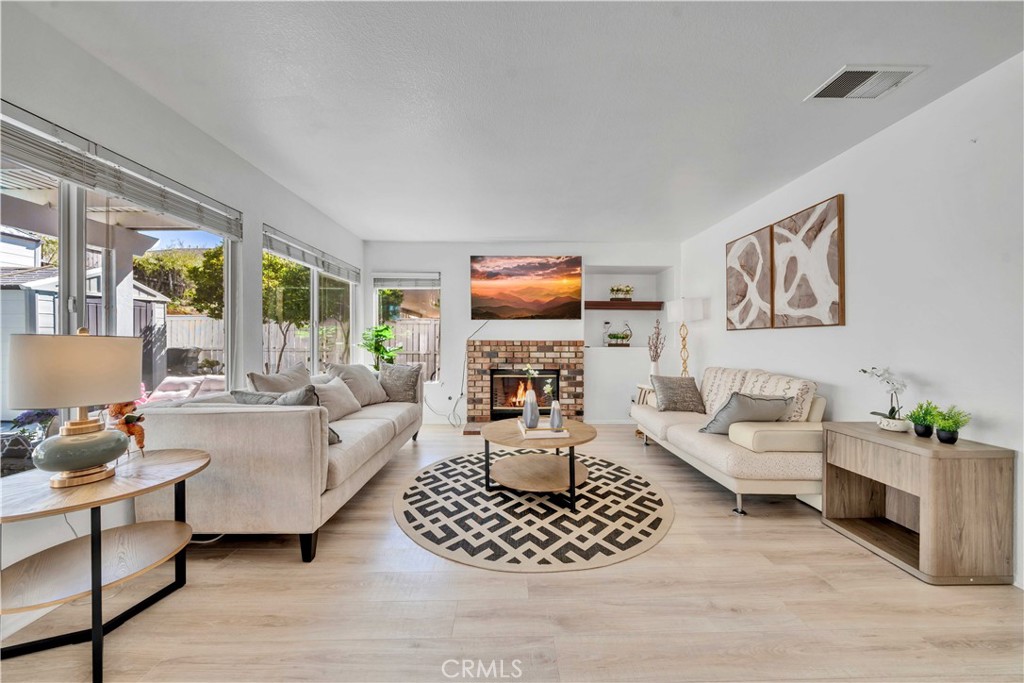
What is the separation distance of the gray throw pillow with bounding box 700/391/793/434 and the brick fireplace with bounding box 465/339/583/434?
2352mm

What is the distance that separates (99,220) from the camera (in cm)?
192

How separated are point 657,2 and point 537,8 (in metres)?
0.46

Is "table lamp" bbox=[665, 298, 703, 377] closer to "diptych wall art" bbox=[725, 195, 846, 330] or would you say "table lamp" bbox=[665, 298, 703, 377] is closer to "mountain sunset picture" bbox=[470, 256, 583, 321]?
"diptych wall art" bbox=[725, 195, 846, 330]

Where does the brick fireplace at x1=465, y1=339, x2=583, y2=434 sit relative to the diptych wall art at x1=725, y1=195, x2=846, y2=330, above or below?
below

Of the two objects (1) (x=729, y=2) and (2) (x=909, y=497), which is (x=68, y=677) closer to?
(1) (x=729, y=2)

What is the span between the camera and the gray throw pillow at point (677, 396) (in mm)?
3730

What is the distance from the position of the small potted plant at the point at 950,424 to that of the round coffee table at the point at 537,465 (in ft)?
5.66

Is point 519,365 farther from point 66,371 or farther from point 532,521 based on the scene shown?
point 66,371

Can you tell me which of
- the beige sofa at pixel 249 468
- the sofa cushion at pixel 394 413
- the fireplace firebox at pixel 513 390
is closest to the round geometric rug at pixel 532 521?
the sofa cushion at pixel 394 413

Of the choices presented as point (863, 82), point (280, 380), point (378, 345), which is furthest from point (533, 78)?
point (378, 345)

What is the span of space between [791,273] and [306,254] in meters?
4.41

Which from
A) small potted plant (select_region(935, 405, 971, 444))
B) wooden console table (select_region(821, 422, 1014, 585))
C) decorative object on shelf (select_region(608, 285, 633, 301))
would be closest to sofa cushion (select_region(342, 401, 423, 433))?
decorative object on shelf (select_region(608, 285, 633, 301))

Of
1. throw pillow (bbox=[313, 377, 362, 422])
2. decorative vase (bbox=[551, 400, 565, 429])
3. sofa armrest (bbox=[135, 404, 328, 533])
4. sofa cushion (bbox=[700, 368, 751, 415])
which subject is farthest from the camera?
sofa cushion (bbox=[700, 368, 751, 415])

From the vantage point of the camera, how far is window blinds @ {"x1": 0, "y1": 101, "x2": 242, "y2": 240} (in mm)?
1536
